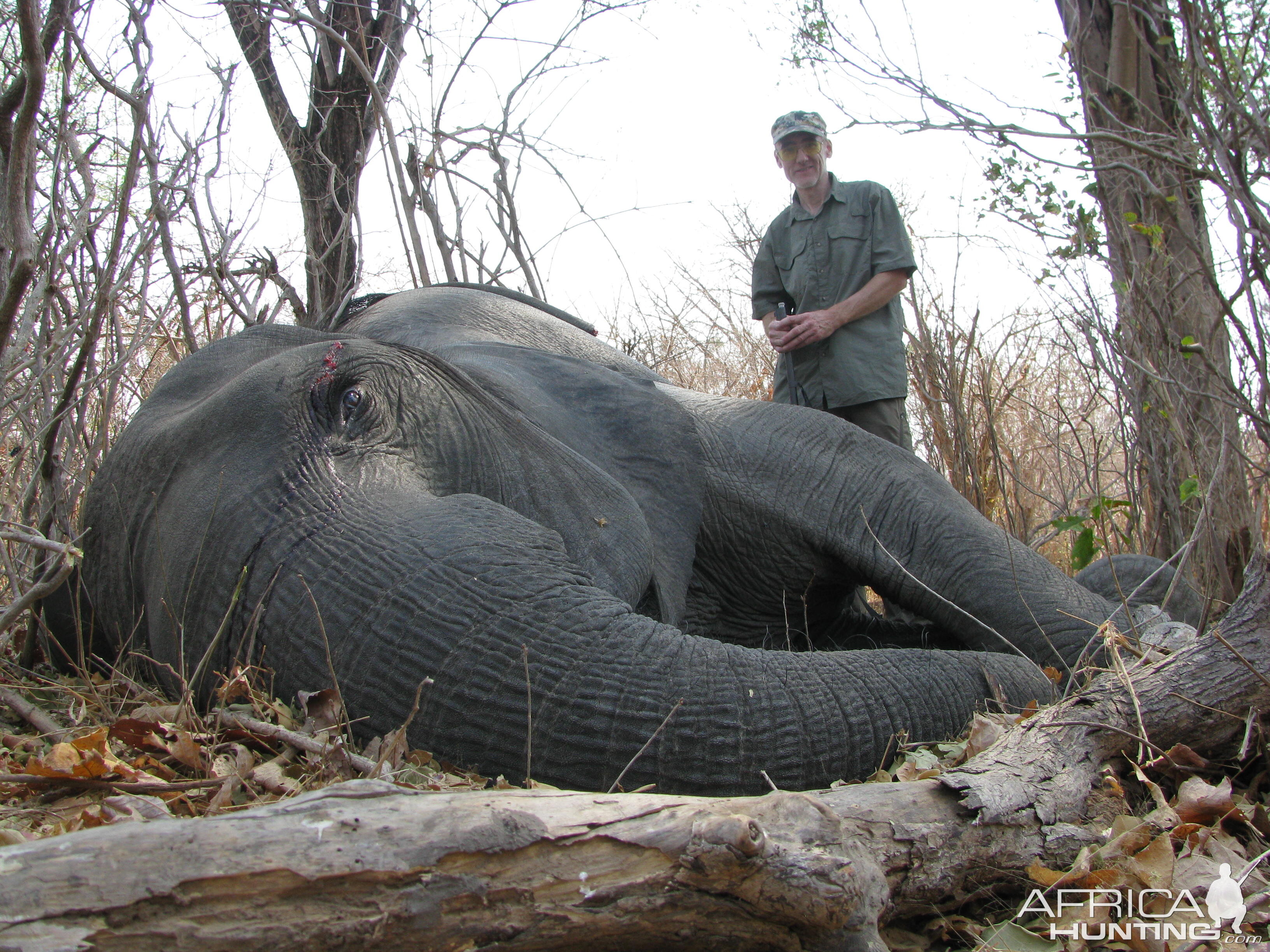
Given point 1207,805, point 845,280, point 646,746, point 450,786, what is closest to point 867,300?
point 845,280

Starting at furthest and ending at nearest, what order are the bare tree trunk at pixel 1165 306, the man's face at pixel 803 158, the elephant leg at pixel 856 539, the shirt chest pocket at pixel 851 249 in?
the man's face at pixel 803 158 < the shirt chest pocket at pixel 851 249 < the bare tree trunk at pixel 1165 306 < the elephant leg at pixel 856 539

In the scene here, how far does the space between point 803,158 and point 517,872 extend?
499cm

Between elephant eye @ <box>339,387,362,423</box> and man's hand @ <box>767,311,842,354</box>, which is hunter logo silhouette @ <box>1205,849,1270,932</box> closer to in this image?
elephant eye @ <box>339,387,362,423</box>

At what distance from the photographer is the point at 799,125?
5.75 m

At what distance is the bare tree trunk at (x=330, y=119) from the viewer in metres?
7.48

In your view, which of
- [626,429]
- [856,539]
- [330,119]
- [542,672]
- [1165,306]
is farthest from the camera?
[330,119]

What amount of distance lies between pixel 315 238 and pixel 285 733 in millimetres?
6247

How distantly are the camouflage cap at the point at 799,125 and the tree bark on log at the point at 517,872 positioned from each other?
14.7ft

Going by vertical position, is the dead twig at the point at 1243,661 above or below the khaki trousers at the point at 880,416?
below

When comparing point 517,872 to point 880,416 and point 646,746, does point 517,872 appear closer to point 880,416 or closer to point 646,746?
point 646,746

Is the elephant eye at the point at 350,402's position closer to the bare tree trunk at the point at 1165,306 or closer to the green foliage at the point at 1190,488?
the bare tree trunk at the point at 1165,306

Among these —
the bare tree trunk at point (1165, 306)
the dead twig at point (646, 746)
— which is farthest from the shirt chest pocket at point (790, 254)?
the dead twig at point (646, 746)

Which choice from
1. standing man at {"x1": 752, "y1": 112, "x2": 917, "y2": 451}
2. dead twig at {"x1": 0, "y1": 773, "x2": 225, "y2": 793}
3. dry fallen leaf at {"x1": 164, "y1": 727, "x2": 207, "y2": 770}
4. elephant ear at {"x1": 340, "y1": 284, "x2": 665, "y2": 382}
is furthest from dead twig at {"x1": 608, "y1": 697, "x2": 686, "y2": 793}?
standing man at {"x1": 752, "y1": 112, "x2": 917, "y2": 451}

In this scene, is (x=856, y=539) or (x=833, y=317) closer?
(x=856, y=539)
